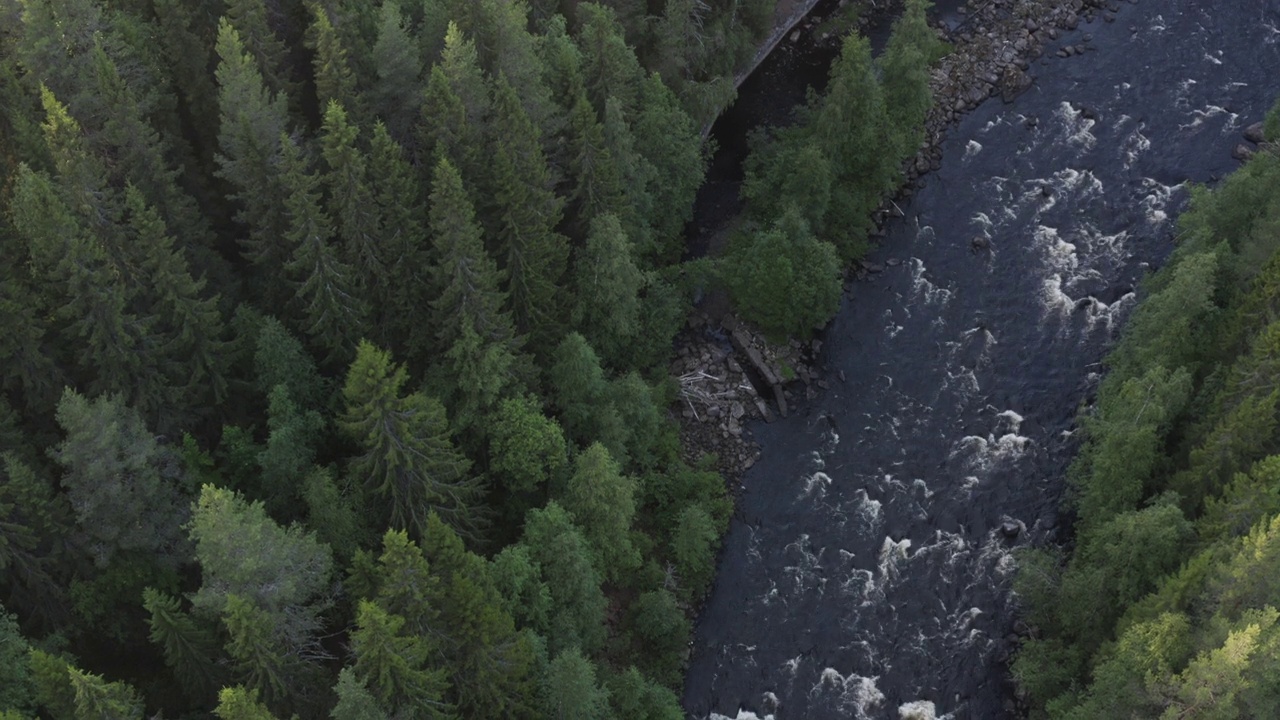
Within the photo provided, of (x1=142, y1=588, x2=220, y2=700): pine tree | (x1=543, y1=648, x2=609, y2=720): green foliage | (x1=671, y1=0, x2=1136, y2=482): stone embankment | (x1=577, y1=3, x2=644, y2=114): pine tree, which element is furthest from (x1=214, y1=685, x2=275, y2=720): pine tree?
(x1=577, y1=3, x2=644, y2=114): pine tree

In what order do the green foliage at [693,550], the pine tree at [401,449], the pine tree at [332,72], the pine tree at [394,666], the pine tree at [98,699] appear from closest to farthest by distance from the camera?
the pine tree at [98,699] → the pine tree at [394,666] → the pine tree at [401,449] → the pine tree at [332,72] → the green foliage at [693,550]

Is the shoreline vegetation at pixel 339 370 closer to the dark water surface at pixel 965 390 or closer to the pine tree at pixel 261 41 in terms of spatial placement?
the pine tree at pixel 261 41

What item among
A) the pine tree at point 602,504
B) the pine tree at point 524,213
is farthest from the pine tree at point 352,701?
the pine tree at point 524,213

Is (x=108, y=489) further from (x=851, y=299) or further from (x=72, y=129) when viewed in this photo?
(x=851, y=299)

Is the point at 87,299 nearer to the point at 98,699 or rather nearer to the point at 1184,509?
the point at 98,699

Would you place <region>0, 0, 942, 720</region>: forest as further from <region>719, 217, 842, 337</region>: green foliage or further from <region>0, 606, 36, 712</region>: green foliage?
<region>719, 217, 842, 337</region>: green foliage
